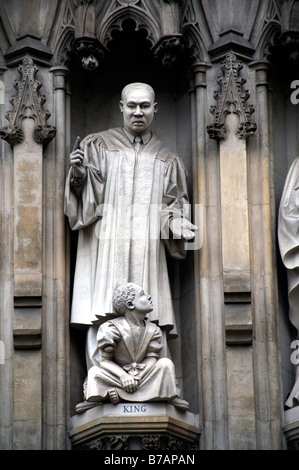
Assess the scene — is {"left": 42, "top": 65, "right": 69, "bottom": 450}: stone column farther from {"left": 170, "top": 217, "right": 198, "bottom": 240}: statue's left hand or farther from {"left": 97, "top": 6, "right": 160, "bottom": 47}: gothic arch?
{"left": 170, "top": 217, "right": 198, "bottom": 240}: statue's left hand

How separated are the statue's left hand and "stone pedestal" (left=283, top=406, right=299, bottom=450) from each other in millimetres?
2033

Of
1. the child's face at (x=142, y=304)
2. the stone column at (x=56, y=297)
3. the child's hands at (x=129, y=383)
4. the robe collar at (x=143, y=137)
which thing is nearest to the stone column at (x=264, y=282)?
the robe collar at (x=143, y=137)

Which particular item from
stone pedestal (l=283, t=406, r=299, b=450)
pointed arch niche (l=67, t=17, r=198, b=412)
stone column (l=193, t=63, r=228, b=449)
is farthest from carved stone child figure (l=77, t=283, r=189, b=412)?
pointed arch niche (l=67, t=17, r=198, b=412)

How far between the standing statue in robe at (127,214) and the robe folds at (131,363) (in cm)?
27

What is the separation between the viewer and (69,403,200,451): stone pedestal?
19297mm

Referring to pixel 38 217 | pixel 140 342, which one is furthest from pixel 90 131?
pixel 140 342

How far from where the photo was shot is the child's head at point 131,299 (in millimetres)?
19594

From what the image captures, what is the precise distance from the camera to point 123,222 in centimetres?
2025

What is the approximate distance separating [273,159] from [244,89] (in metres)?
0.79

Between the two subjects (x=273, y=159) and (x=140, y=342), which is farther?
(x=273, y=159)

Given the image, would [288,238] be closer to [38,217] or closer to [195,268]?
[195,268]

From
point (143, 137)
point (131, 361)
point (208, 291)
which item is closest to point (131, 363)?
point (131, 361)

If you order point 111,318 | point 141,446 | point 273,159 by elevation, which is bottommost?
point 141,446

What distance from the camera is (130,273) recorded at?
2008cm
